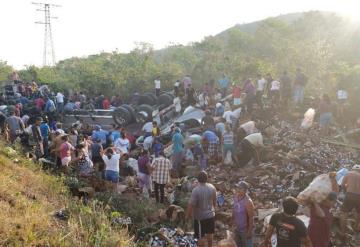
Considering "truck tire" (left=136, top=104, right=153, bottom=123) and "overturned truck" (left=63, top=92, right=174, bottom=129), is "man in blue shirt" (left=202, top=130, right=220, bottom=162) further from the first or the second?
"truck tire" (left=136, top=104, right=153, bottom=123)

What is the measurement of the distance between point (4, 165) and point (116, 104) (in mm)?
13447

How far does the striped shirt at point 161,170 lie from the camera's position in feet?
35.4

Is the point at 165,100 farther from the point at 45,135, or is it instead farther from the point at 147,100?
the point at 45,135

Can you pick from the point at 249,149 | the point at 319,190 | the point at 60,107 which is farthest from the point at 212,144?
the point at 60,107

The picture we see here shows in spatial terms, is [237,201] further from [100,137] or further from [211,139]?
[100,137]

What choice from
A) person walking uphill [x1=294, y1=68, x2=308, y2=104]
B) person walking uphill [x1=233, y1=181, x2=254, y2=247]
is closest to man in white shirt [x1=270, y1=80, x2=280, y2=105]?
person walking uphill [x1=294, y1=68, x2=308, y2=104]

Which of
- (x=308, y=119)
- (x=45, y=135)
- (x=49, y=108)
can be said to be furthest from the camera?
(x=49, y=108)

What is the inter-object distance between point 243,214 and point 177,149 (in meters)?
6.39

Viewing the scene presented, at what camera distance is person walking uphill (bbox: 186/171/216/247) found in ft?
24.6

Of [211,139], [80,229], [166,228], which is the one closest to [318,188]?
[166,228]

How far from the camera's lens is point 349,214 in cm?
980

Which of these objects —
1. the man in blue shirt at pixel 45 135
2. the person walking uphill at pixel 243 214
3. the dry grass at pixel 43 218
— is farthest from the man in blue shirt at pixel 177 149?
the person walking uphill at pixel 243 214

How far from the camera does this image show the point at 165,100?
73.4 feet

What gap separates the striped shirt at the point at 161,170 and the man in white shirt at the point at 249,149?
3.65 metres
